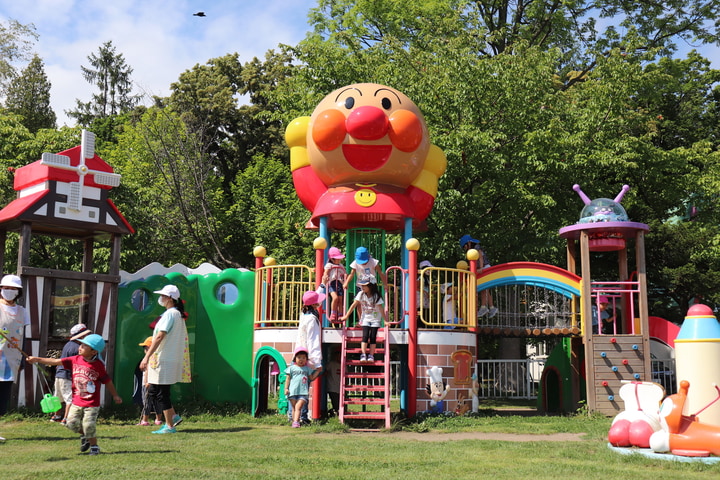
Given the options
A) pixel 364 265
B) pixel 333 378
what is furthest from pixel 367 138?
pixel 333 378

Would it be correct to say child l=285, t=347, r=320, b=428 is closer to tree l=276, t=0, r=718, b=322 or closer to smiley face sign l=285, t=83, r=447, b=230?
smiley face sign l=285, t=83, r=447, b=230

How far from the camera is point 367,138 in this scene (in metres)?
11.9

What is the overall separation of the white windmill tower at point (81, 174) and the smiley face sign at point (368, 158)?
3460mm

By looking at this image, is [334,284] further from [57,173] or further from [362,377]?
[57,173]

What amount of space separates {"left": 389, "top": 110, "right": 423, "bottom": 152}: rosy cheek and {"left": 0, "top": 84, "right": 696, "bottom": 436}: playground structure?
0.07ft

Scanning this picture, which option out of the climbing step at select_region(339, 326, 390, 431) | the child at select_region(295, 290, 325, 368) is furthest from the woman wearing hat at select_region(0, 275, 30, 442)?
the climbing step at select_region(339, 326, 390, 431)

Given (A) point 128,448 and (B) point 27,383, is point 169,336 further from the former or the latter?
(B) point 27,383

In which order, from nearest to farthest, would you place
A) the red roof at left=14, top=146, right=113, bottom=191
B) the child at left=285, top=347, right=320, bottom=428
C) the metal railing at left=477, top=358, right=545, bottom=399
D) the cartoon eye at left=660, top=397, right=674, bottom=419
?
the cartoon eye at left=660, top=397, right=674, bottom=419, the child at left=285, top=347, right=320, bottom=428, the red roof at left=14, top=146, right=113, bottom=191, the metal railing at left=477, top=358, right=545, bottom=399

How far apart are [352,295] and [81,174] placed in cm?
510

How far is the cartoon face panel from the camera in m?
11.9

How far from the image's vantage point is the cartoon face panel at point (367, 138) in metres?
11.9

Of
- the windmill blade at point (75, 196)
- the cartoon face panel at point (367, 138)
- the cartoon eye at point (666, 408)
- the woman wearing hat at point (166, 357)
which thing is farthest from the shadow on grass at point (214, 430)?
the cartoon eye at point (666, 408)

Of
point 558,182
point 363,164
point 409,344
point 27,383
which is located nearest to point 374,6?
point 558,182

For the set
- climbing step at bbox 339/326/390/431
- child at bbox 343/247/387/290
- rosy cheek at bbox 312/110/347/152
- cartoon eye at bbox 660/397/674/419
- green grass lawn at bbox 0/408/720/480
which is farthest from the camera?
rosy cheek at bbox 312/110/347/152
